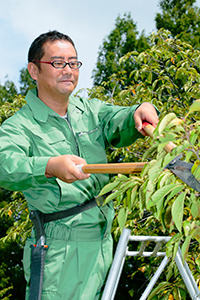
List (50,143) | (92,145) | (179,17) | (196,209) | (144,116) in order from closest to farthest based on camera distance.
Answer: (196,209)
(144,116)
(50,143)
(92,145)
(179,17)

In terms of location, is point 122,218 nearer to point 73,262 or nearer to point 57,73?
point 73,262

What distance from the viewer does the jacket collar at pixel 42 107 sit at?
5.37 ft

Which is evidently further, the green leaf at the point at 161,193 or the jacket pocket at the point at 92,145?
the jacket pocket at the point at 92,145

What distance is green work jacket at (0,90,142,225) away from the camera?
1.33 meters

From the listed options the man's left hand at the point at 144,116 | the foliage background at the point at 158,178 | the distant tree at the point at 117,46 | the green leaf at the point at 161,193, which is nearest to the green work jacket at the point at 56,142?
the man's left hand at the point at 144,116

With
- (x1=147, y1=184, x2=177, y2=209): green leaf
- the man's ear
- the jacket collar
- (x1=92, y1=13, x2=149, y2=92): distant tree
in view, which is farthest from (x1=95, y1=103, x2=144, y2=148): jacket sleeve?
(x1=92, y1=13, x2=149, y2=92): distant tree

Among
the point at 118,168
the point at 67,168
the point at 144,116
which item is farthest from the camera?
the point at 144,116

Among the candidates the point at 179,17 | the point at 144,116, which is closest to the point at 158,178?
the point at 144,116

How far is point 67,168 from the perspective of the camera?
1157mm

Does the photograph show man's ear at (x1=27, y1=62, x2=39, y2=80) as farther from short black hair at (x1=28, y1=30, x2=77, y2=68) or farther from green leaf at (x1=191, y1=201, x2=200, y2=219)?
green leaf at (x1=191, y1=201, x2=200, y2=219)

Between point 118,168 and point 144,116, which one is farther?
point 144,116

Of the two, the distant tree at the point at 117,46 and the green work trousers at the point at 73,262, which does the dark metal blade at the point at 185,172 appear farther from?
the distant tree at the point at 117,46

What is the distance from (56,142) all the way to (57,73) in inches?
12.7

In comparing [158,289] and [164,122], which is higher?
[164,122]
